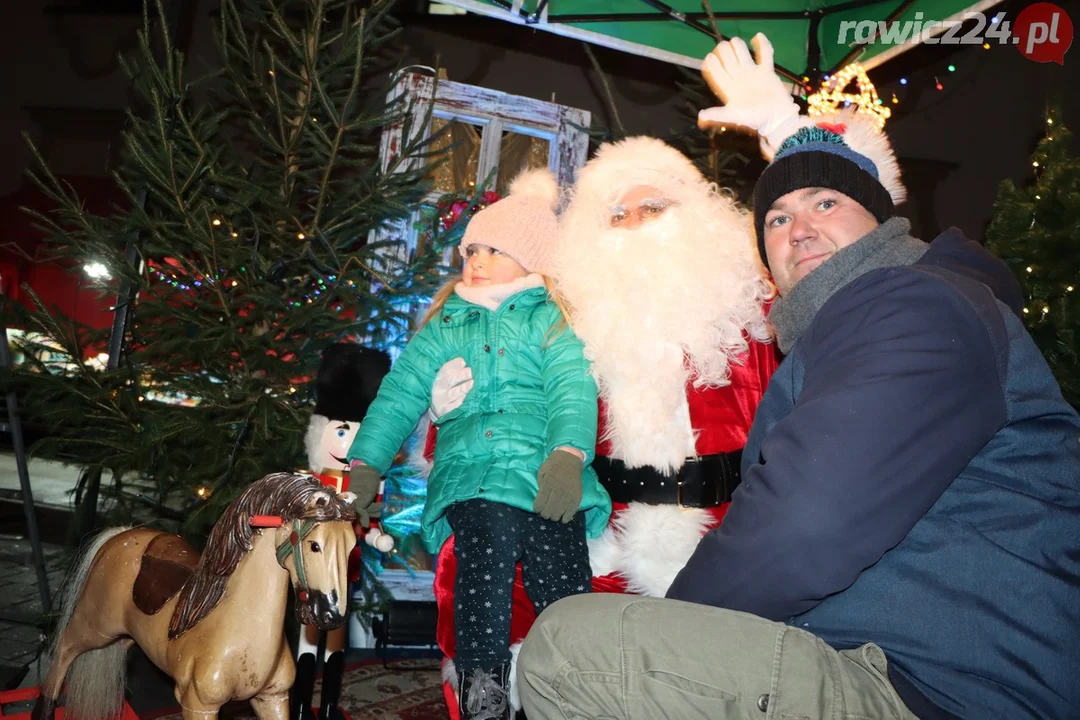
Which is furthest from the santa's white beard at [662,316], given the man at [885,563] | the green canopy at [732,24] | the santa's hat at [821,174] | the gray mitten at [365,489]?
the green canopy at [732,24]

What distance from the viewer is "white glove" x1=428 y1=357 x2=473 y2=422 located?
8.94 ft

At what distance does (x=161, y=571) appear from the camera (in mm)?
2303

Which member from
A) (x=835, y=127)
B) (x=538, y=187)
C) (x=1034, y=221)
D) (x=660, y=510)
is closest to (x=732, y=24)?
(x=1034, y=221)

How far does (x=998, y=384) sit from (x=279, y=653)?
190 cm

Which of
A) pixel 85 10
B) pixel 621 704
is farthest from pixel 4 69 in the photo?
pixel 621 704

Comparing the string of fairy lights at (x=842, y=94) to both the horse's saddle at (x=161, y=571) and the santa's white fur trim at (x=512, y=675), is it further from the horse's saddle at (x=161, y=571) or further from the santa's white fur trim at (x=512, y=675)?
the horse's saddle at (x=161, y=571)

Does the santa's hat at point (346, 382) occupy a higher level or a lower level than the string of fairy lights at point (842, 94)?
lower

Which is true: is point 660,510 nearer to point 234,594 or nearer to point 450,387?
point 450,387

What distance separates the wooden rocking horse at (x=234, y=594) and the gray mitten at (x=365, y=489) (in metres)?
0.25

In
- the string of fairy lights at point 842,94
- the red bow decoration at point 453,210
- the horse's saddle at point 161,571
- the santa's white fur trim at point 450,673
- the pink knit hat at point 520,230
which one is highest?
the string of fairy lights at point 842,94

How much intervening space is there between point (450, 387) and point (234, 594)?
1002 millimetres

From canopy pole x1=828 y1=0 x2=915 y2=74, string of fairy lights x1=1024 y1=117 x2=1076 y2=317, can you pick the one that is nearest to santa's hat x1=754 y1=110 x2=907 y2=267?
canopy pole x1=828 y1=0 x2=915 y2=74

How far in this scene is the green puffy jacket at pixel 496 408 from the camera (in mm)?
2510

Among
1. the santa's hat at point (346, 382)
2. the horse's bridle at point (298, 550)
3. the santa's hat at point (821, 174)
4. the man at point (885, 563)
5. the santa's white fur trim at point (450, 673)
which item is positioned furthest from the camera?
the santa's hat at point (346, 382)
